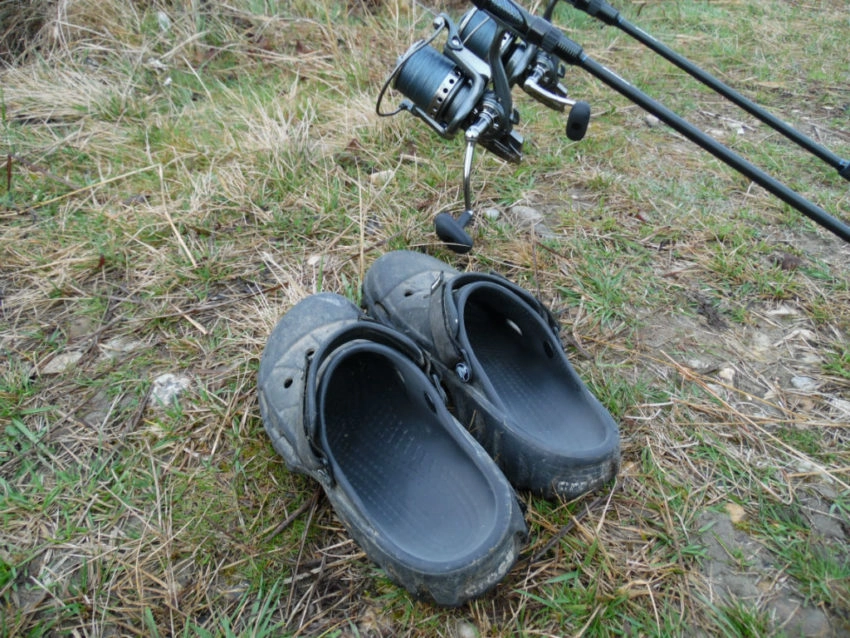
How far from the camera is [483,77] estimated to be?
1.84m

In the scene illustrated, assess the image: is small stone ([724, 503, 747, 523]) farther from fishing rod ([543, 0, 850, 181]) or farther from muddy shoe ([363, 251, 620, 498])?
fishing rod ([543, 0, 850, 181])

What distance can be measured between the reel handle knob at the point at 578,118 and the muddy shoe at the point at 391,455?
78 centimetres

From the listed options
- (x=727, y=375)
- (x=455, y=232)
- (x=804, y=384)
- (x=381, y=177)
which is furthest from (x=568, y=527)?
(x=381, y=177)

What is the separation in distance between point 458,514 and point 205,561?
546 millimetres

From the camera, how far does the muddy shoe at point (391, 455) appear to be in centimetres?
112

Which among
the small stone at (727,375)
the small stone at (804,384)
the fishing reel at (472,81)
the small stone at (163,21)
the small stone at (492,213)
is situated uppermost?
the fishing reel at (472,81)

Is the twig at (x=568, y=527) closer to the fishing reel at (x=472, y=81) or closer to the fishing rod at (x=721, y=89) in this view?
the fishing reel at (x=472, y=81)

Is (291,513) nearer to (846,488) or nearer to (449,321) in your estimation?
(449,321)

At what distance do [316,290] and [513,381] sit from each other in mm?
746

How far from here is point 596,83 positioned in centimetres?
317

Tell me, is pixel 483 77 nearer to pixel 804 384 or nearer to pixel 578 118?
pixel 578 118

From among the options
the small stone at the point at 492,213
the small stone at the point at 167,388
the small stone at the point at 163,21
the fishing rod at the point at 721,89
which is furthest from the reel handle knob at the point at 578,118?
the small stone at the point at 163,21

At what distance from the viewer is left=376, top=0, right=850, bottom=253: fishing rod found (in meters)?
1.64

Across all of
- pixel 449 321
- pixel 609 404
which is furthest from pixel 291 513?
pixel 609 404
